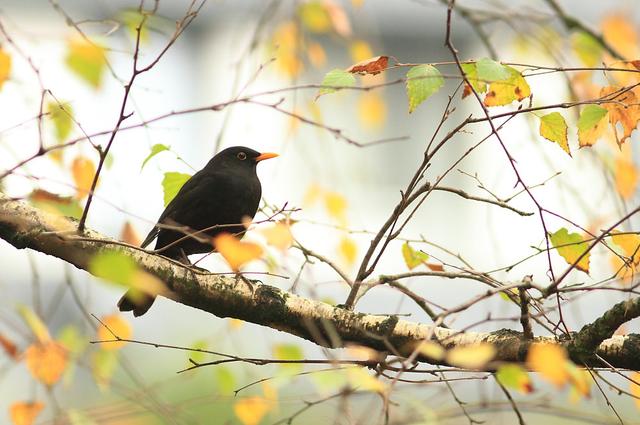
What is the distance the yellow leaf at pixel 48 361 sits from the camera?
114 inches

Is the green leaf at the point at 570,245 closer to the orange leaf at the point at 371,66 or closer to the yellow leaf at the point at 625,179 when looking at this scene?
the orange leaf at the point at 371,66

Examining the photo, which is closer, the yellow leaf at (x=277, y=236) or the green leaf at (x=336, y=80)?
the green leaf at (x=336, y=80)

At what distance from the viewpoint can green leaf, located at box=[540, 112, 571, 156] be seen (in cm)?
247

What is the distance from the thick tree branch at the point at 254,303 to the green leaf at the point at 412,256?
0.24m

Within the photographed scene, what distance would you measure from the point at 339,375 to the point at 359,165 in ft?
25.6

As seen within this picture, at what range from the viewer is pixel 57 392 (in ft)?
30.1

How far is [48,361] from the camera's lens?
2.96m

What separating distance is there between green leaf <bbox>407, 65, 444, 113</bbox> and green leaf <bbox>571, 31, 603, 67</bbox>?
181 cm

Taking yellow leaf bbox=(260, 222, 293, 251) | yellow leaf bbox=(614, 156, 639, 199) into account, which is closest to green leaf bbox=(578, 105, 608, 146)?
yellow leaf bbox=(260, 222, 293, 251)

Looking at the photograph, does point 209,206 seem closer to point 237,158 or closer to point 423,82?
point 237,158

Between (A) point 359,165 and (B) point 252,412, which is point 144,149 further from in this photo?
(B) point 252,412

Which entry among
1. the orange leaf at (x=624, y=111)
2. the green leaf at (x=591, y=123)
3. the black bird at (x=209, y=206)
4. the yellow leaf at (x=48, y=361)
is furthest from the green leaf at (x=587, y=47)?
the yellow leaf at (x=48, y=361)

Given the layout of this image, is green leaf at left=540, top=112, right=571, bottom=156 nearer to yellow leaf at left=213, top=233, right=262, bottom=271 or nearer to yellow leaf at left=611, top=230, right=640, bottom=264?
yellow leaf at left=611, top=230, right=640, bottom=264

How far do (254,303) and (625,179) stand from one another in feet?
6.11
